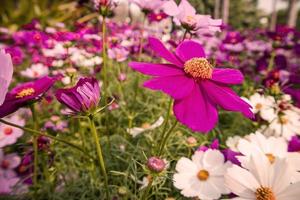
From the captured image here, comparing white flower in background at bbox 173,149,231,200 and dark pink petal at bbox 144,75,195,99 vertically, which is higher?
dark pink petal at bbox 144,75,195,99

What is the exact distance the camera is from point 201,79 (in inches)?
22.3

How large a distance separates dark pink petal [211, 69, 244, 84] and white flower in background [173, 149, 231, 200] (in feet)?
0.57

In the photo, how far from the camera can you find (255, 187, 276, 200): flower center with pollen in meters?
0.54

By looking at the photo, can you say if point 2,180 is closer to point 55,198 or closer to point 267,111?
point 55,198

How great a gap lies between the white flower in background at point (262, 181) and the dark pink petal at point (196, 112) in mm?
118

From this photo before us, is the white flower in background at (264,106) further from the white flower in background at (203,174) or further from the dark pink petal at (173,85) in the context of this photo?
the dark pink petal at (173,85)

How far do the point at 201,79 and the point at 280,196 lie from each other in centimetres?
21

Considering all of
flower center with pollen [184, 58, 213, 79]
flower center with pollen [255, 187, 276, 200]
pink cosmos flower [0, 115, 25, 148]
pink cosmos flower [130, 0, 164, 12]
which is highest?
pink cosmos flower [130, 0, 164, 12]

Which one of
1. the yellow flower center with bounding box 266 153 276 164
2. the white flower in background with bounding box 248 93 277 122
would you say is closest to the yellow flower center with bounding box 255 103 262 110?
the white flower in background with bounding box 248 93 277 122

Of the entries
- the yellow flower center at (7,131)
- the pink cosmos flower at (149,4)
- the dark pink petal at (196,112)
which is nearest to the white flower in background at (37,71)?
the yellow flower center at (7,131)

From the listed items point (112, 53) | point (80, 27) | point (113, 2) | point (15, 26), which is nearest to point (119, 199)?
point (113, 2)

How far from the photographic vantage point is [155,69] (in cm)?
54

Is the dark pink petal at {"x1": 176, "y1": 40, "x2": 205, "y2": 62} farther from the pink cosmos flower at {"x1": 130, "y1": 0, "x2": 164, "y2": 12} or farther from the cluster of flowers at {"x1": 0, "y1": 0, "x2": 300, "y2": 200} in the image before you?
the pink cosmos flower at {"x1": 130, "y1": 0, "x2": 164, "y2": 12}

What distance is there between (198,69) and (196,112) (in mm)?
103
